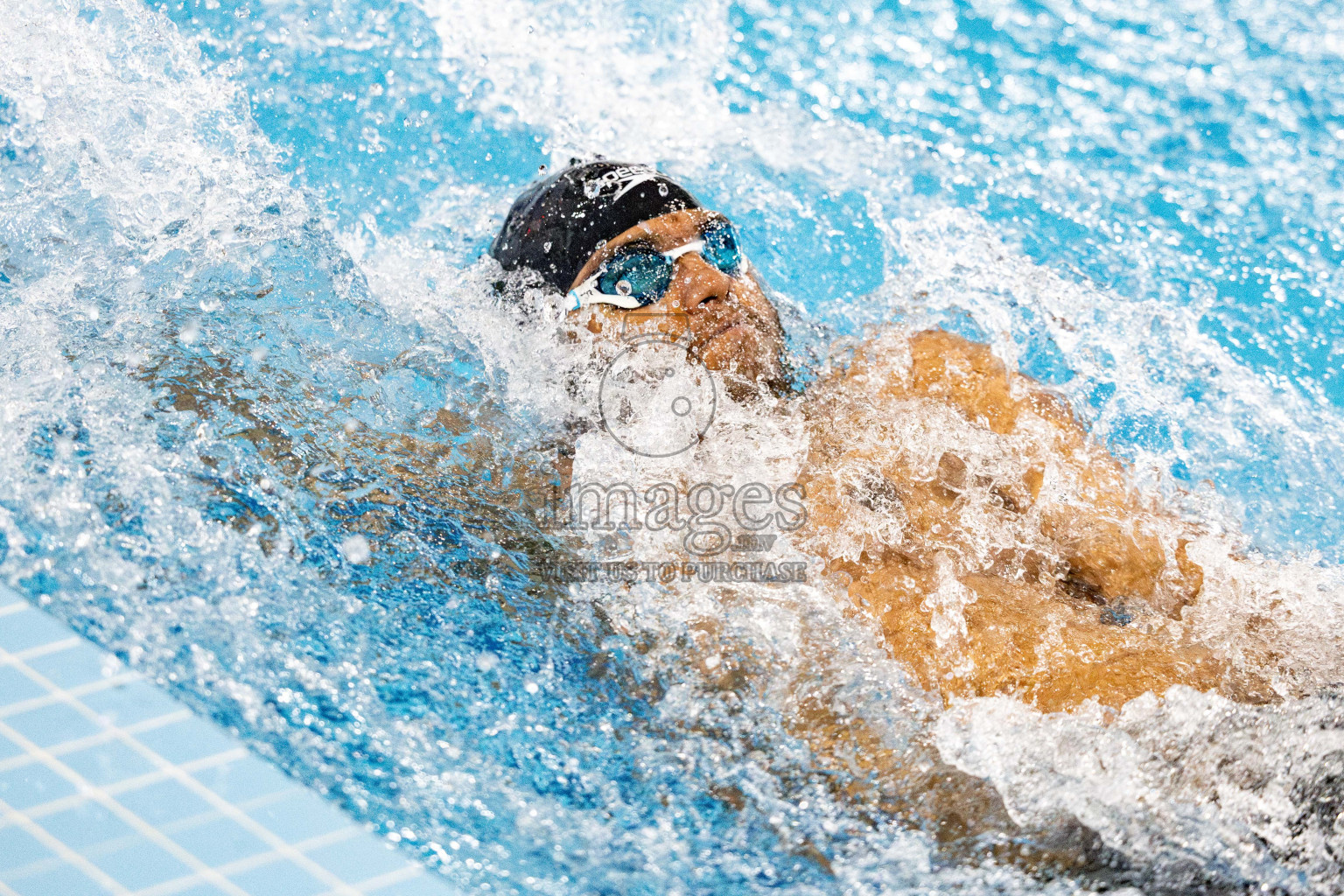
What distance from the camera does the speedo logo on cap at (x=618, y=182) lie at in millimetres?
2232

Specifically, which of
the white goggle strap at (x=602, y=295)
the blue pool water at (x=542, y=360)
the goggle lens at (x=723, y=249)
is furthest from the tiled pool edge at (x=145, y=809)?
the goggle lens at (x=723, y=249)

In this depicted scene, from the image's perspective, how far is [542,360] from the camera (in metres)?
2.22

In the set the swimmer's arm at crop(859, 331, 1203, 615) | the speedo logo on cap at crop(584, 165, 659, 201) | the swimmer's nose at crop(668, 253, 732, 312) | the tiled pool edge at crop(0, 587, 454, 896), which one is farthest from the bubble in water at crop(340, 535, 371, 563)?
the swimmer's arm at crop(859, 331, 1203, 615)

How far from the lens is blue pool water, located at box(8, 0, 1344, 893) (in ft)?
5.31

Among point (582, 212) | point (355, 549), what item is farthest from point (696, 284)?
point (355, 549)

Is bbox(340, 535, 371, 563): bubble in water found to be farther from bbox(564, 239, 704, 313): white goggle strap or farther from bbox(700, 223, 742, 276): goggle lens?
bbox(700, 223, 742, 276): goggle lens

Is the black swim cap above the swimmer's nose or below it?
above

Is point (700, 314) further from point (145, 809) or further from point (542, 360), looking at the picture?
point (145, 809)

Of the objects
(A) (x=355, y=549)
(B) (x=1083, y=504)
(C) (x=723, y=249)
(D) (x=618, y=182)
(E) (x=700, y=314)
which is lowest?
(A) (x=355, y=549)

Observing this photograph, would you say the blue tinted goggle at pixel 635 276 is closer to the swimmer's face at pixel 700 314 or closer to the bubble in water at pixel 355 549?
the swimmer's face at pixel 700 314

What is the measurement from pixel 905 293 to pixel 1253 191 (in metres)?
1.54

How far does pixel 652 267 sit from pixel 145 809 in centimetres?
146

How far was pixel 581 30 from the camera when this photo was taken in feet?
12.8

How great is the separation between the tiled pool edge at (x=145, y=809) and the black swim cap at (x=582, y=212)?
47.8 inches
